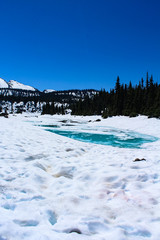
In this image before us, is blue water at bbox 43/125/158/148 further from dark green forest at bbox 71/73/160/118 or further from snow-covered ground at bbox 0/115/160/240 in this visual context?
dark green forest at bbox 71/73/160/118

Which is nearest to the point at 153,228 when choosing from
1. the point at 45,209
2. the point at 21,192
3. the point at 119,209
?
the point at 119,209

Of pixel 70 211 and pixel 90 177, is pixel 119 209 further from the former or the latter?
pixel 90 177

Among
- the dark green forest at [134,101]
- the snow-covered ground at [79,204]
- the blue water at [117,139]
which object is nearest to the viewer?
the snow-covered ground at [79,204]

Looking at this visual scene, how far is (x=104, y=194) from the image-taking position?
3.30m

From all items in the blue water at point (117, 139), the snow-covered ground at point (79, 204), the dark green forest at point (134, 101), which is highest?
the dark green forest at point (134, 101)

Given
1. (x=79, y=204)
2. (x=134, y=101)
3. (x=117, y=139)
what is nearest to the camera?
(x=79, y=204)

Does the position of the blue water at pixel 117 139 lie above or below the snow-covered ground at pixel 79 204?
below

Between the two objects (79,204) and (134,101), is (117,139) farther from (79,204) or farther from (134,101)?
(134,101)

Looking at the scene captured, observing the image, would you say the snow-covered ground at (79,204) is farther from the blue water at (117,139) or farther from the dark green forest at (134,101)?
the dark green forest at (134,101)

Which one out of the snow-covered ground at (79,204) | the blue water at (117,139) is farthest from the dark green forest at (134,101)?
the snow-covered ground at (79,204)

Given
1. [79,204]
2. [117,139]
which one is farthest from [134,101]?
[79,204]

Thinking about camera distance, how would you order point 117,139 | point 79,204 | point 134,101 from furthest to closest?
point 134,101 → point 117,139 → point 79,204

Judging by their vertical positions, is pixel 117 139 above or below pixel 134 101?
below

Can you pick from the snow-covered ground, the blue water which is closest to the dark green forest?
the blue water
